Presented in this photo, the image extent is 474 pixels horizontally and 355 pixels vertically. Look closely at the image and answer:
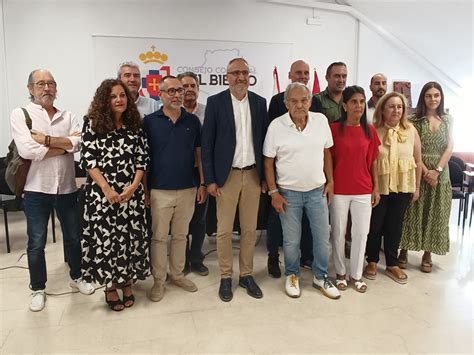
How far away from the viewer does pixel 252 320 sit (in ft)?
7.99

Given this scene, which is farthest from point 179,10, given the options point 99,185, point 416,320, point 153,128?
point 416,320

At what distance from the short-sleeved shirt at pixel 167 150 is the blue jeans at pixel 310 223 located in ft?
2.35

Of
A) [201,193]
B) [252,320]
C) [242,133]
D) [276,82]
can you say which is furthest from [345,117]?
[276,82]

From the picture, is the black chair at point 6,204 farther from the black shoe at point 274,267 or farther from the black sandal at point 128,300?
the black shoe at point 274,267

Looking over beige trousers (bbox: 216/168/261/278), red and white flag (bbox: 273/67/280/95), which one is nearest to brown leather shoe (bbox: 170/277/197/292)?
beige trousers (bbox: 216/168/261/278)

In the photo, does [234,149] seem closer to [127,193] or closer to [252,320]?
[127,193]

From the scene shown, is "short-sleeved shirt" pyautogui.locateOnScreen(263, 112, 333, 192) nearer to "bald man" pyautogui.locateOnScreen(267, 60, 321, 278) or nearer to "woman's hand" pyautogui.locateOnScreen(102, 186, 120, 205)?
"bald man" pyautogui.locateOnScreen(267, 60, 321, 278)

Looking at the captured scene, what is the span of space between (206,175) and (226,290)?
851 mm

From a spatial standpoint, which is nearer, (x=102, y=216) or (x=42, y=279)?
(x=102, y=216)

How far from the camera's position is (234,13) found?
17.6 feet

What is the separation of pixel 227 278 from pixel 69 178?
4.30 feet

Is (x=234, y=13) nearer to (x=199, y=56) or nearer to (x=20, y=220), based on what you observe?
(x=199, y=56)

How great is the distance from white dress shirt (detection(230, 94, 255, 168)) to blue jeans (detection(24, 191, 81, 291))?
3.86 ft

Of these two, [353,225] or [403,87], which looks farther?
[403,87]
